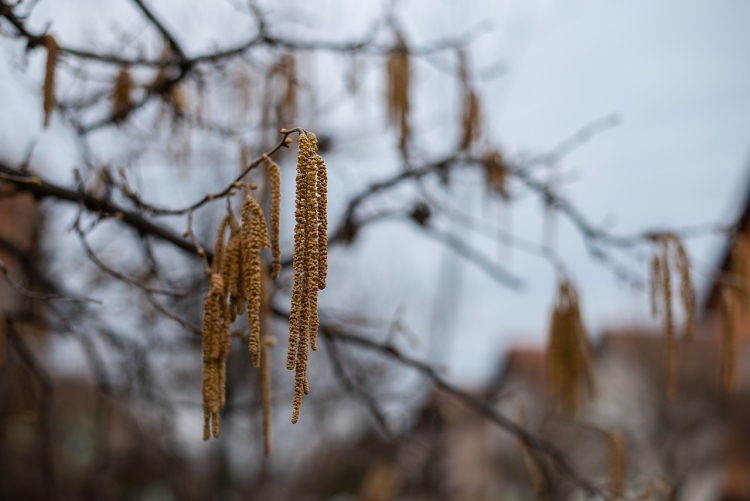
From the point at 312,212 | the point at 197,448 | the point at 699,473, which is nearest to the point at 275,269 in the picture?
the point at 312,212

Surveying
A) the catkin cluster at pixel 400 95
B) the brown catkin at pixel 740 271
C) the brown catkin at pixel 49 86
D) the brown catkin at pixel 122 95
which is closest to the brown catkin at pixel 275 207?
the brown catkin at pixel 49 86

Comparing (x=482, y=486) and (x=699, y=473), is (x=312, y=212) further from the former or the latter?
(x=482, y=486)

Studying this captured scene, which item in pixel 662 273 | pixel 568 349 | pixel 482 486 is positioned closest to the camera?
pixel 662 273

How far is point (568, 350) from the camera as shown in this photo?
2449 mm

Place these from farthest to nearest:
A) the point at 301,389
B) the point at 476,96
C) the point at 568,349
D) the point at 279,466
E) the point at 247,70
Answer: the point at 279,466 < the point at 247,70 < the point at 476,96 < the point at 568,349 < the point at 301,389

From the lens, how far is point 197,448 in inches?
465

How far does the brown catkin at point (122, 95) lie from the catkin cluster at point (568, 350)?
2000 millimetres

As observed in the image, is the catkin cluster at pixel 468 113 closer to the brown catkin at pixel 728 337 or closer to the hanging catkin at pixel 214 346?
the brown catkin at pixel 728 337

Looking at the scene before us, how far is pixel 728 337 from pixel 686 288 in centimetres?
44

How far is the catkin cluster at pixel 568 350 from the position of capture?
2.41 m

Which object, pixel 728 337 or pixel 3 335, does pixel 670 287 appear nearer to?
pixel 728 337

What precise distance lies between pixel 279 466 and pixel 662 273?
453 inches

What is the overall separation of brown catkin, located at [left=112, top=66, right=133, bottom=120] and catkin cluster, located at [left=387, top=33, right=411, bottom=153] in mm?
1147

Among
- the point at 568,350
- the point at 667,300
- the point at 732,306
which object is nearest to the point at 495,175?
the point at 568,350
